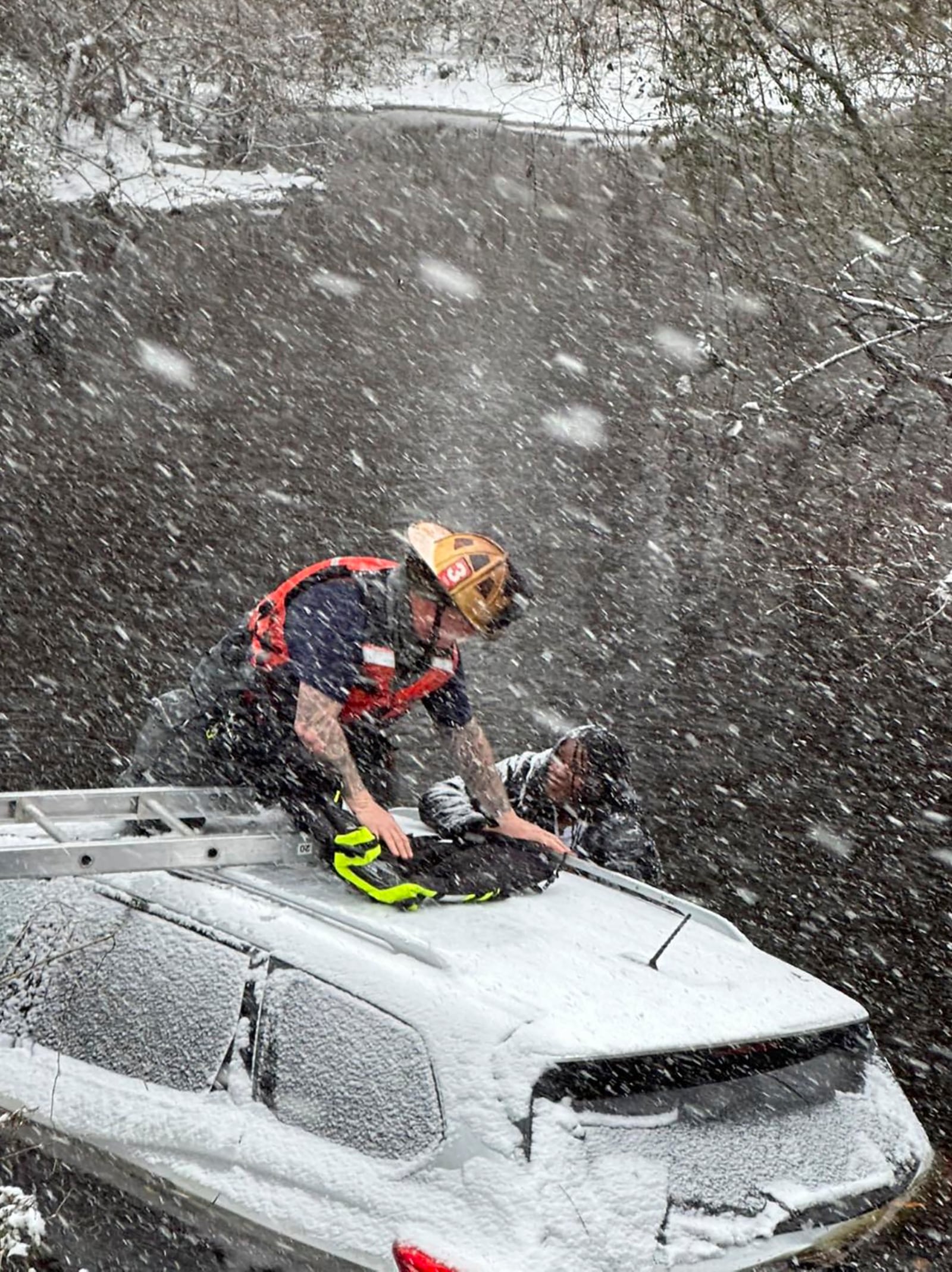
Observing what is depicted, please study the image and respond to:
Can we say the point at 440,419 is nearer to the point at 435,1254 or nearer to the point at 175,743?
the point at 175,743

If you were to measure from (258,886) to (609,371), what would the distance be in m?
18.0

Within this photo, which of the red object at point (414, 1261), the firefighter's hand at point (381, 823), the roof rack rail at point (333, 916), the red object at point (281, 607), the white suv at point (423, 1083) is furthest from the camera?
the red object at point (281, 607)

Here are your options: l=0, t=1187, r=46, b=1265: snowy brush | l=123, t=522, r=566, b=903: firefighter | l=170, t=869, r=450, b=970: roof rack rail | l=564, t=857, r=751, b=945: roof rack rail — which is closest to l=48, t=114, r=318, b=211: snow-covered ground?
l=123, t=522, r=566, b=903: firefighter

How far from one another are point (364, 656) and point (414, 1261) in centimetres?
191

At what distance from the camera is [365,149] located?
2889 cm

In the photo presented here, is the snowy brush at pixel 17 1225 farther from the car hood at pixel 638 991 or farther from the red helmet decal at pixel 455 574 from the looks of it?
the red helmet decal at pixel 455 574

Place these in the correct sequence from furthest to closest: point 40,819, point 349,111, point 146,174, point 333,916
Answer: point 349,111, point 146,174, point 40,819, point 333,916

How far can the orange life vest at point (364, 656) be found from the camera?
14.0ft

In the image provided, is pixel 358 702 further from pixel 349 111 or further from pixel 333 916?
pixel 349 111

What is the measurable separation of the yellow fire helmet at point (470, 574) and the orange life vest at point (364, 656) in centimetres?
21

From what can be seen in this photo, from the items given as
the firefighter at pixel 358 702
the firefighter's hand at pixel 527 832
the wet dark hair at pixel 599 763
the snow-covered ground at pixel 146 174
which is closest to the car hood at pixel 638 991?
the firefighter at pixel 358 702

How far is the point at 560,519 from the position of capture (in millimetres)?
15148

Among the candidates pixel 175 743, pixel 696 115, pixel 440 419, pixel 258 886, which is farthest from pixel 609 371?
pixel 258 886

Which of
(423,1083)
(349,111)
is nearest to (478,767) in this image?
(423,1083)
